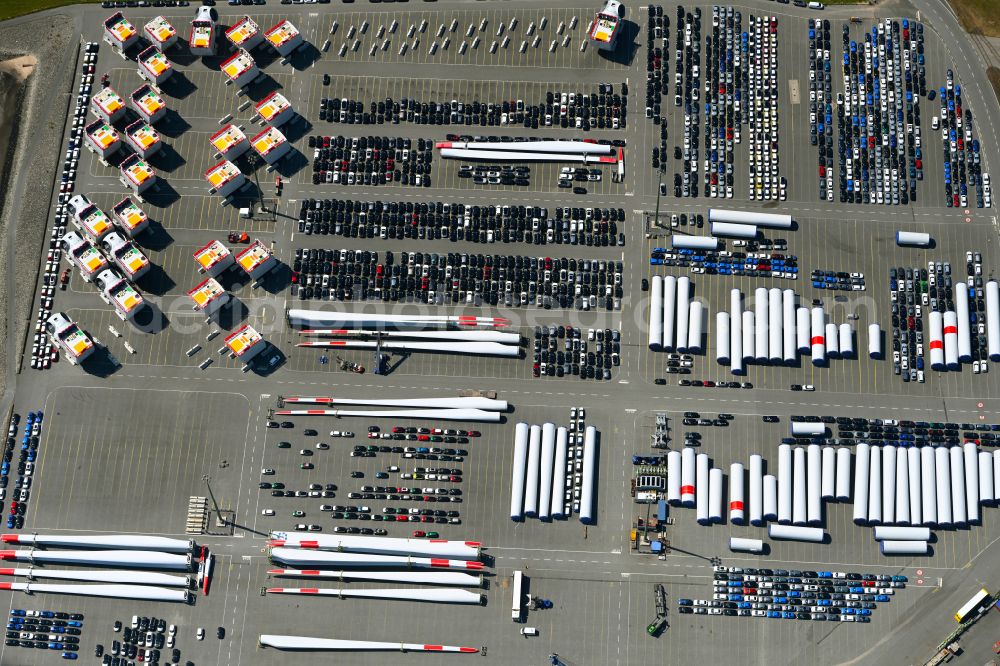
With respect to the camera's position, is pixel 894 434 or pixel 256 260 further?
pixel 256 260

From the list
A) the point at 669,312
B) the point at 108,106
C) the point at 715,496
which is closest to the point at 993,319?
the point at 669,312

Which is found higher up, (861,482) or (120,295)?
(120,295)

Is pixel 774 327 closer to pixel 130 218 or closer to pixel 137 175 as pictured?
pixel 130 218


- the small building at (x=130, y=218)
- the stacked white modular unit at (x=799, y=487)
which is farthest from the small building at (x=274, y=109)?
the stacked white modular unit at (x=799, y=487)

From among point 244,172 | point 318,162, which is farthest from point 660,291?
point 244,172

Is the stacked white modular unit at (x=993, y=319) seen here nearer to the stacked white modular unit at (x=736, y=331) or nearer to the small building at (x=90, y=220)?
the stacked white modular unit at (x=736, y=331)

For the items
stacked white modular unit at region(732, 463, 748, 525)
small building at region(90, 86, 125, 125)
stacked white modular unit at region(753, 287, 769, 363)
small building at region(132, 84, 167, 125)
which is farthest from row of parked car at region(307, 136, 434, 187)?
stacked white modular unit at region(732, 463, 748, 525)
